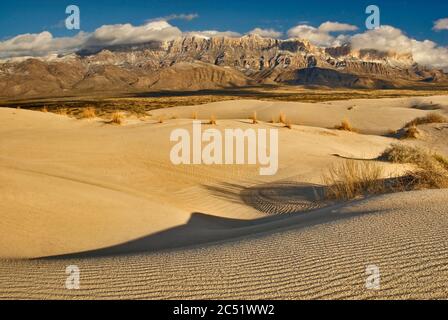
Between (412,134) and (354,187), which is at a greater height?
(412,134)

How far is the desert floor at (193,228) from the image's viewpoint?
3.09 metres

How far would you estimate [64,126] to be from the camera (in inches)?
622

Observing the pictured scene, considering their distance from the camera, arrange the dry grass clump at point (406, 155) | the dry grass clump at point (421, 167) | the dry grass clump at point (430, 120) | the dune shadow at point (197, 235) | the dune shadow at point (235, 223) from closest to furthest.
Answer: the dune shadow at point (197, 235), the dune shadow at point (235, 223), the dry grass clump at point (421, 167), the dry grass clump at point (406, 155), the dry grass clump at point (430, 120)

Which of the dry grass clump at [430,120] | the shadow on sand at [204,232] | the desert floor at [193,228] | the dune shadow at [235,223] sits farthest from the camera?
the dry grass clump at [430,120]

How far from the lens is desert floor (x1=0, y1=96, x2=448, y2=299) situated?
309cm

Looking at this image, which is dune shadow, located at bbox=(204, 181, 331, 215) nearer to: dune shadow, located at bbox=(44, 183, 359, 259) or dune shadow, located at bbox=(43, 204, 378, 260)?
dune shadow, located at bbox=(44, 183, 359, 259)

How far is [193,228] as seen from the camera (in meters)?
6.49

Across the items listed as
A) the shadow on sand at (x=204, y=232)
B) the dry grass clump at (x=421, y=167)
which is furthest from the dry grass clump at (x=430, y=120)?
the shadow on sand at (x=204, y=232)

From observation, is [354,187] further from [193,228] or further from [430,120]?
[430,120]

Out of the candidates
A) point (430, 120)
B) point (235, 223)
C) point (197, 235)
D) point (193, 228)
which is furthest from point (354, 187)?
point (430, 120)

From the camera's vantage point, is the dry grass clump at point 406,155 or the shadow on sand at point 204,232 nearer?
the shadow on sand at point 204,232

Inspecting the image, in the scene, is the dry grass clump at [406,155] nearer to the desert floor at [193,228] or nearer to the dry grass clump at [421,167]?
the dry grass clump at [421,167]
